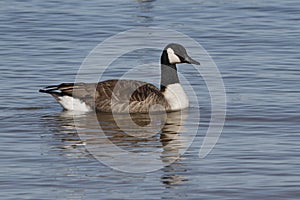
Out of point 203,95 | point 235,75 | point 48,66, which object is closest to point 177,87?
point 203,95

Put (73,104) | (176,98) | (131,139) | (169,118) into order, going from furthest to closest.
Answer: (176,98) → (73,104) → (169,118) → (131,139)

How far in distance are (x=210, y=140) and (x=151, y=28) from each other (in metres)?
9.56

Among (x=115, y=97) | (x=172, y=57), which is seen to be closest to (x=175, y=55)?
(x=172, y=57)

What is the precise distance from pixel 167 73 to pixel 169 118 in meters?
1.07

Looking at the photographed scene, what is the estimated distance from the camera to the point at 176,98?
13992mm

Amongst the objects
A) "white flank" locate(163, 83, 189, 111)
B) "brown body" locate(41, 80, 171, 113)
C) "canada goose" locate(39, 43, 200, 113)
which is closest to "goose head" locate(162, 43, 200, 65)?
"white flank" locate(163, 83, 189, 111)

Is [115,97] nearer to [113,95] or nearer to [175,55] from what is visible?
[113,95]

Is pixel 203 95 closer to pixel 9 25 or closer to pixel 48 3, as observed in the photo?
pixel 9 25

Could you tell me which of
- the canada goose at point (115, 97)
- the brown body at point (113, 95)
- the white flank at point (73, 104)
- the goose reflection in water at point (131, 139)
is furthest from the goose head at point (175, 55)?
the white flank at point (73, 104)

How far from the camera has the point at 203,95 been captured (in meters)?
14.8

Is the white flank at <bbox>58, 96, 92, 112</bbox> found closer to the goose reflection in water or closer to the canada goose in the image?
the canada goose

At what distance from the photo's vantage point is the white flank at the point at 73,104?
13.7m

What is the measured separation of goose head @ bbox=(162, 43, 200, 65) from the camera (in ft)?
46.4

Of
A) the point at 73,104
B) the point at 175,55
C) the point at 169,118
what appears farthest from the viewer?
the point at 175,55
